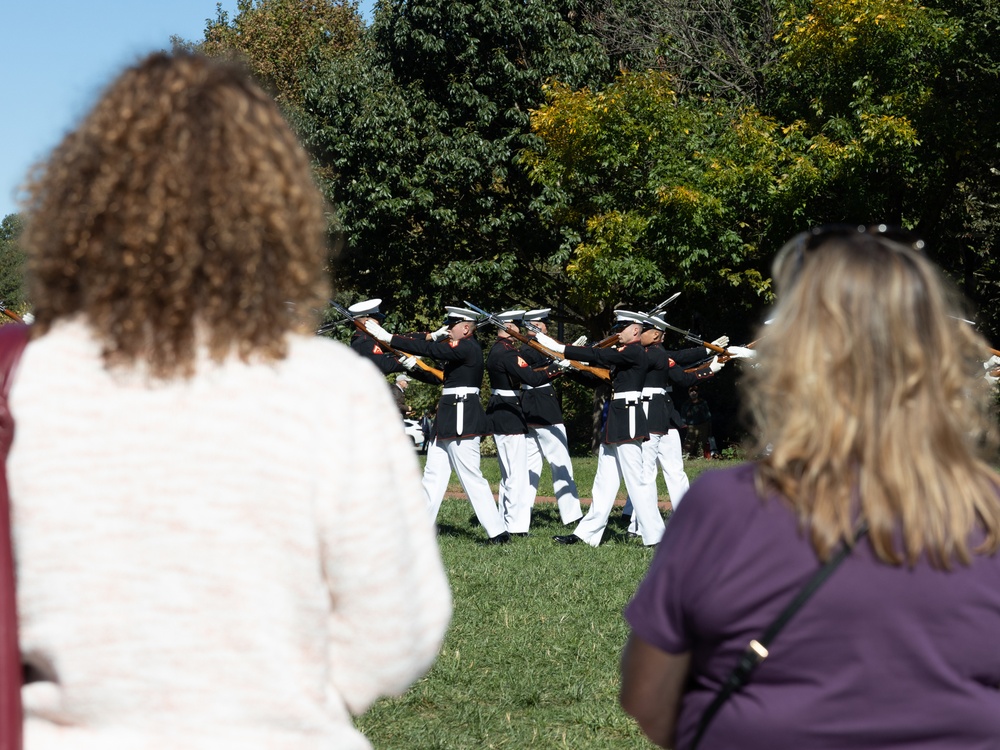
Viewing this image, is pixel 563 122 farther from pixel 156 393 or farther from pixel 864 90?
pixel 156 393

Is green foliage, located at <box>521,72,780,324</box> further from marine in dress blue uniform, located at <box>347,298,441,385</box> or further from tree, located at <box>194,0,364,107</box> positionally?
tree, located at <box>194,0,364,107</box>

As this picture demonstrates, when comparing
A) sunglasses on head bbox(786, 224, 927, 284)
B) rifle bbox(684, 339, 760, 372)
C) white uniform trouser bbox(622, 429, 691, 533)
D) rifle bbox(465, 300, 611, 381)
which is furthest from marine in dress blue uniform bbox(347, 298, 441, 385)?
sunglasses on head bbox(786, 224, 927, 284)

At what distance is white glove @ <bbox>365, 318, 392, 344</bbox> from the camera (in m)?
12.3

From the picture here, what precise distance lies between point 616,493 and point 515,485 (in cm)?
108

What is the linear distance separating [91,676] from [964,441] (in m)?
1.32

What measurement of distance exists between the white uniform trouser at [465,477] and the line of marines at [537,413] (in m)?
0.01

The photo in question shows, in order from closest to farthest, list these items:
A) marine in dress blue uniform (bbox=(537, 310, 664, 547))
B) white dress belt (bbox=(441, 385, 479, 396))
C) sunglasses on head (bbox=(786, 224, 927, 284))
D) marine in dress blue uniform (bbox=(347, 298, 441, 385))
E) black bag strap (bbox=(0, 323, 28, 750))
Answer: black bag strap (bbox=(0, 323, 28, 750))
sunglasses on head (bbox=(786, 224, 927, 284))
marine in dress blue uniform (bbox=(537, 310, 664, 547))
white dress belt (bbox=(441, 385, 479, 396))
marine in dress blue uniform (bbox=(347, 298, 441, 385))

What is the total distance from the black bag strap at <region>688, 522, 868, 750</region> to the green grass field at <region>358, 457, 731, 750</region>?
3401mm

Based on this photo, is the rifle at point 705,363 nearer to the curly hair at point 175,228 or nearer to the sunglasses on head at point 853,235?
the sunglasses on head at point 853,235

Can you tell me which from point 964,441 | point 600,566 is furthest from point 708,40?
point 964,441

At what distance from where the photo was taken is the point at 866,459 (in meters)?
1.94

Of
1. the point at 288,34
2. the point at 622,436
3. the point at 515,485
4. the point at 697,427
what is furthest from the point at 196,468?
the point at 288,34

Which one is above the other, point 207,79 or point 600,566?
point 207,79

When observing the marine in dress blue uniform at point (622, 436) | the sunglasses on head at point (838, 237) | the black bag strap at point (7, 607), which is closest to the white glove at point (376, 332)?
the marine in dress blue uniform at point (622, 436)
